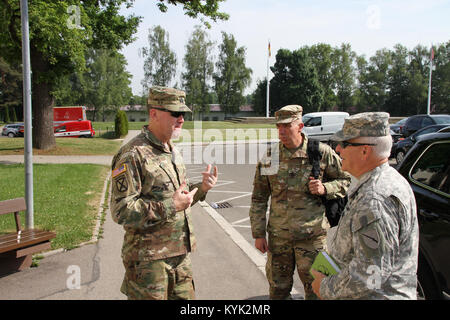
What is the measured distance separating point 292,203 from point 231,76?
212ft

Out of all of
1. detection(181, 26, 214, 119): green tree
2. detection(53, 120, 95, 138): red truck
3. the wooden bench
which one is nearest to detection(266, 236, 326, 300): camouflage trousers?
the wooden bench

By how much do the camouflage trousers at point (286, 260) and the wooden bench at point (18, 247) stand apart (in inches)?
131

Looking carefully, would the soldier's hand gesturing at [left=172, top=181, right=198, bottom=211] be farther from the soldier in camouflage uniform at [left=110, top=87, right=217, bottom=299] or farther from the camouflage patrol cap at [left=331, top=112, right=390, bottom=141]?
the camouflage patrol cap at [left=331, top=112, right=390, bottom=141]

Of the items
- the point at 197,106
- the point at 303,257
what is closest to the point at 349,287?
the point at 303,257

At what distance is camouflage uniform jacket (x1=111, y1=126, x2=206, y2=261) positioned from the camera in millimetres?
2350

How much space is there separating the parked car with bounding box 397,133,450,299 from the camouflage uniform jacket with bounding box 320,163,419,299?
1.46 metres

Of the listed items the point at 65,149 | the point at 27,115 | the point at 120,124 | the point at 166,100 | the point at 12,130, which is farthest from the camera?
the point at 12,130

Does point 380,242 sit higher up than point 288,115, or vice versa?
point 288,115

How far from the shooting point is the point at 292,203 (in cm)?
319

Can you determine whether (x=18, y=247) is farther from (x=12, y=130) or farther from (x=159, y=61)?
(x=159, y=61)

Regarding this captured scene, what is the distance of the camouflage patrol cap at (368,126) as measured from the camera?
1880mm

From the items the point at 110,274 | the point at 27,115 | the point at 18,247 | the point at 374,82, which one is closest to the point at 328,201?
the point at 110,274

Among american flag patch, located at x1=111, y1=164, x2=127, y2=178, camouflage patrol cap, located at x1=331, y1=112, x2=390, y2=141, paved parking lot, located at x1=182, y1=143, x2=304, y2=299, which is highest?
camouflage patrol cap, located at x1=331, y1=112, x2=390, y2=141

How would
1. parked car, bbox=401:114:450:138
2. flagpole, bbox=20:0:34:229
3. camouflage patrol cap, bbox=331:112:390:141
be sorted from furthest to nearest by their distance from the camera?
parked car, bbox=401:114:450:138 < flagpole, bbox=20:0:34:229 < camouflage patrol cap, bbox=331:112:390:141
